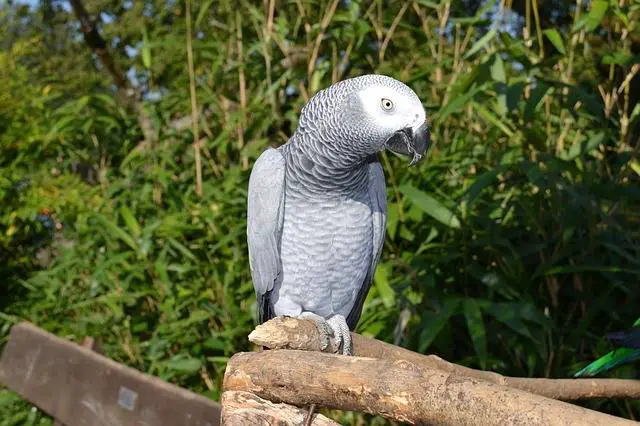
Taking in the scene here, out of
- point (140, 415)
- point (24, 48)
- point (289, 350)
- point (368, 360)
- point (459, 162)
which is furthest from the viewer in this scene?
point (24, 48)

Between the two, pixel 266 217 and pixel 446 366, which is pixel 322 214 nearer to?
pixel 266 217

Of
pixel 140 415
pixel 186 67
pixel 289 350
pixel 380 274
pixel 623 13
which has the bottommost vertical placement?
pixel 140 415

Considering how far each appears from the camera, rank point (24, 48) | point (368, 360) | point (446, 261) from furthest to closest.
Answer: point (24, 48) < point (446, 261) < point (368, 360)

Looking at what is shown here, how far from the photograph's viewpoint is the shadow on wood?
1.33 metres

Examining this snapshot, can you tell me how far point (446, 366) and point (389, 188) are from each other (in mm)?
846

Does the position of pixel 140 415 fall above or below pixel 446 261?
below

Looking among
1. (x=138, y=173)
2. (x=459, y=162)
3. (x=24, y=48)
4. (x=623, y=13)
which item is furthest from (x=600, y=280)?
(x=24, y=48)

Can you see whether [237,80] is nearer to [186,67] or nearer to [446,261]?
[186,67]

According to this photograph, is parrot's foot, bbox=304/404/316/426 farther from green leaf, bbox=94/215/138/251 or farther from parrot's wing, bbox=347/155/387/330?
green leaf, bbox=94/215/138/251

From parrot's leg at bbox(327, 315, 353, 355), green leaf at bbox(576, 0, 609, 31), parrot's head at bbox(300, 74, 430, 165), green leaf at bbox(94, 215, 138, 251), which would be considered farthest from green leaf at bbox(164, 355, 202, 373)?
green leaf at bbox(576, 0, 609, 31)

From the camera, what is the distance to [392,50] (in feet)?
7.29

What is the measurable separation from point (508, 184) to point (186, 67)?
1164 mm

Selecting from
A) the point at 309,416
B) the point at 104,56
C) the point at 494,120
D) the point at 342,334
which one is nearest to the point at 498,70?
the point at 494,120

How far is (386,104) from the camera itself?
0.97 m
